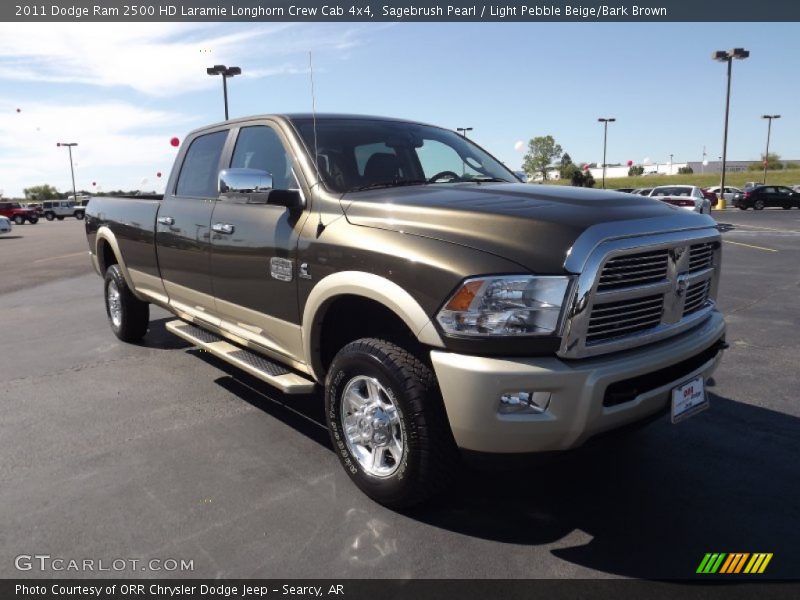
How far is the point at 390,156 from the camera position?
12.9ft

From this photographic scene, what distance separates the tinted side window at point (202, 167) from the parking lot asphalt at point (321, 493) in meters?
1.56

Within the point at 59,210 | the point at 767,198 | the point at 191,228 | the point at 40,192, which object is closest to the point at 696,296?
the point at 191,228

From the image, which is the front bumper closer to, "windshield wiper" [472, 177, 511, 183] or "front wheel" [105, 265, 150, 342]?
"windshield wiper" [472, 177, 511, 183]

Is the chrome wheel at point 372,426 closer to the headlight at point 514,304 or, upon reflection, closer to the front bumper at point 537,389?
the front bumper at point 537,389

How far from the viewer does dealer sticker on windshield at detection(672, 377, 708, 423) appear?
286 cm

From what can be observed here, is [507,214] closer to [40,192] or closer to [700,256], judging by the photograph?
[700,256]

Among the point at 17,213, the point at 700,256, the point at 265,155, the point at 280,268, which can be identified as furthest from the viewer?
the point at 17,213

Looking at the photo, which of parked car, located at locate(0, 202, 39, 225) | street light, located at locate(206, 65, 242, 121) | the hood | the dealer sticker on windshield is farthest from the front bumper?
parked car, located at locate(0, 202, 39, 225)

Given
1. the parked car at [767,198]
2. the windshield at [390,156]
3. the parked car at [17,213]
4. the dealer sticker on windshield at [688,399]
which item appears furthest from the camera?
the parked car at [17,213]

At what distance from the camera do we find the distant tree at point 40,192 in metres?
103

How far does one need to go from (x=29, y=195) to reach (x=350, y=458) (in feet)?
406

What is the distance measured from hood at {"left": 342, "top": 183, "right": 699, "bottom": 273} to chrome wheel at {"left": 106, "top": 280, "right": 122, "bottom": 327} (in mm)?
3992

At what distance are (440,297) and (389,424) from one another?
2.50 ft

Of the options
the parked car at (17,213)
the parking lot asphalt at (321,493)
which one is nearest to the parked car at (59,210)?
the parked car at (17,213)
